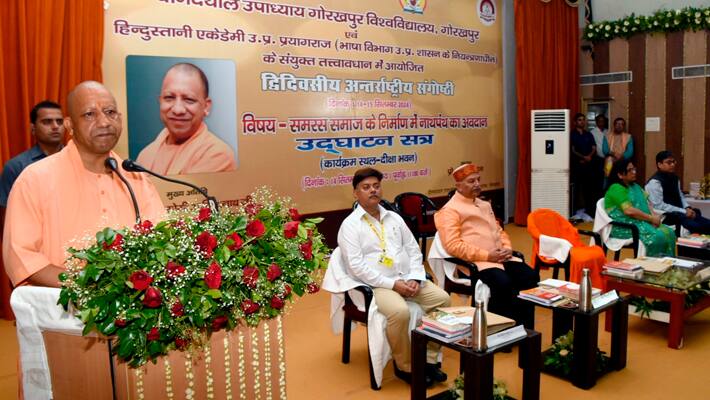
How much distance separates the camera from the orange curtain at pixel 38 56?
4.62 meters

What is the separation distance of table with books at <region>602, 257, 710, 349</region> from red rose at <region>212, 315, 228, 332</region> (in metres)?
3.27

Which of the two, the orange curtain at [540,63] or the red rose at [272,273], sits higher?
the orange curtain at [540,63]

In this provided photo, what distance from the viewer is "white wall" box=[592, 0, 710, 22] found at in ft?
28.4

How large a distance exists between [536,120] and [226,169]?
4.65 m

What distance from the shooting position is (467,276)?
419 cm

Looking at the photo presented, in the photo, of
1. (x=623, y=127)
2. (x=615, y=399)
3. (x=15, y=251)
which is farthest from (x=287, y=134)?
(x=623, y=127)

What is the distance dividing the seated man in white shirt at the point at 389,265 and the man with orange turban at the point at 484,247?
398 mm

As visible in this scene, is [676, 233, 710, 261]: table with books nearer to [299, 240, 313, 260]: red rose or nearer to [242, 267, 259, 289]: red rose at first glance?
[299, 240, 313, 260]: red rose

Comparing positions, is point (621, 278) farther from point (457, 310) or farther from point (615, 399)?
point (457, 310)

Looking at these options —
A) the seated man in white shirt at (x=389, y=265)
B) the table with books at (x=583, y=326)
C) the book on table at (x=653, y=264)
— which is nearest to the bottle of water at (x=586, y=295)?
the table with books at (x=583, y=326)

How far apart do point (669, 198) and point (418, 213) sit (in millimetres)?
2483

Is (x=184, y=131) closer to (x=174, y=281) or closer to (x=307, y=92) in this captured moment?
(x=307, y=92)

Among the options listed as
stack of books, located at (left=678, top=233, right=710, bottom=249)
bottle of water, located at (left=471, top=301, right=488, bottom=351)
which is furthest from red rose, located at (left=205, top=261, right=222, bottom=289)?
stack of books, located at (left=678, top=233, right=710, bottom=249)

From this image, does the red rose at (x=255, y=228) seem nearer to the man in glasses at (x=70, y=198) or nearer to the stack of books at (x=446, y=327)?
the man in glasses at (x=70, y=198)
